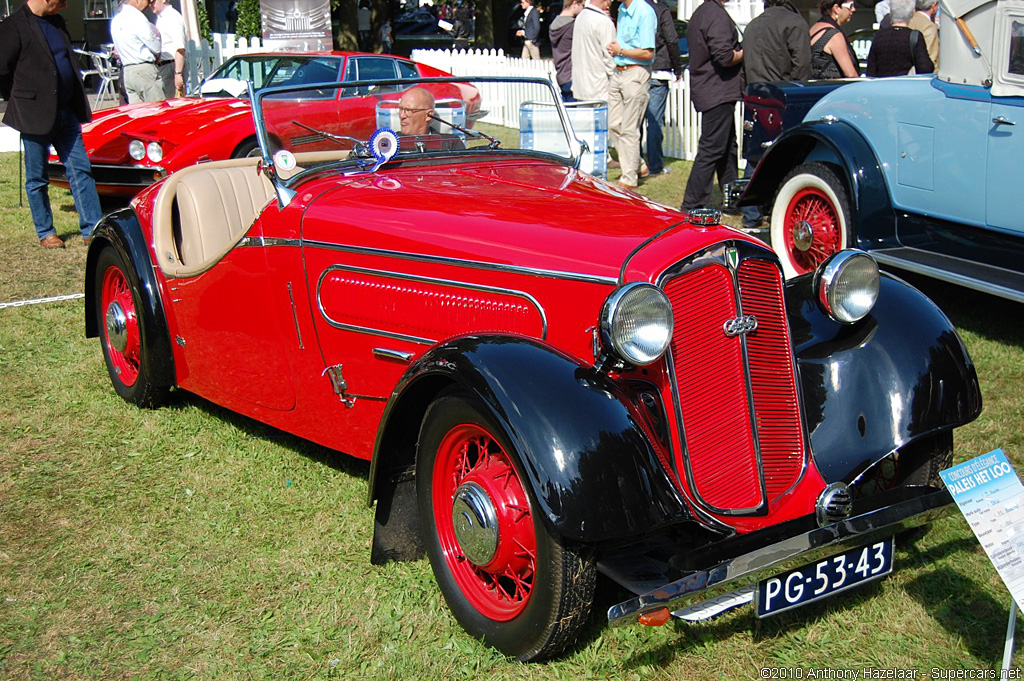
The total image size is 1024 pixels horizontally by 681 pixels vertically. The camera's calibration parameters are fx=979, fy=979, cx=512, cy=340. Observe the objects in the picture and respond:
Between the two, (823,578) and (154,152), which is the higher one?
(154,152)

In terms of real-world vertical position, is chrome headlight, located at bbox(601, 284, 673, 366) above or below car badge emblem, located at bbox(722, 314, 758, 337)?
above

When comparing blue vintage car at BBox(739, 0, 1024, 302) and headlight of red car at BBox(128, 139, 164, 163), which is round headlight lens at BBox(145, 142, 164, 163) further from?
blue vintage car at BBox(739, 0, 1024, 302)

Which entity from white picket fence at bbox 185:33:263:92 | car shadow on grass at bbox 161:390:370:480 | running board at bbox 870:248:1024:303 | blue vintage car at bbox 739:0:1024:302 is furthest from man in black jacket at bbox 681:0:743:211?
white picket fence at bbox 185:33:263:92

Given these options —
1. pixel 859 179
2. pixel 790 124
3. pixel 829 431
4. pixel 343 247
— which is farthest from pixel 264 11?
pixel 829 431

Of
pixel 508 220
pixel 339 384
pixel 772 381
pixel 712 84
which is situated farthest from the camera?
pixel 712 84

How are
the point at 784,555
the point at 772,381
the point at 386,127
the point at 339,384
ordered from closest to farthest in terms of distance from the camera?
the point at 784,555
the point at 772,381
the point at 339,384
the point at 386,127

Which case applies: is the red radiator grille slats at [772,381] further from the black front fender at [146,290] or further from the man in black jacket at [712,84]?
the man in black jacket at [712,84]

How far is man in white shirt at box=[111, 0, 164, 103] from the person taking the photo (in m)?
10.8

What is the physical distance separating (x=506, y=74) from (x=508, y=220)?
5213 mm

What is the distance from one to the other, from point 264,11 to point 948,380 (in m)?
14.0

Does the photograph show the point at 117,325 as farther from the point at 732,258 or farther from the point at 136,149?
the point at 136,149

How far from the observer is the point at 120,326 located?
4.79 metres

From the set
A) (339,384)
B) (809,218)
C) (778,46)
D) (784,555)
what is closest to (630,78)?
Answer: (778,46)

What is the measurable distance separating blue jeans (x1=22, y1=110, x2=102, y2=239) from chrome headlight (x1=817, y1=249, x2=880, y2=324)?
21.2ft
